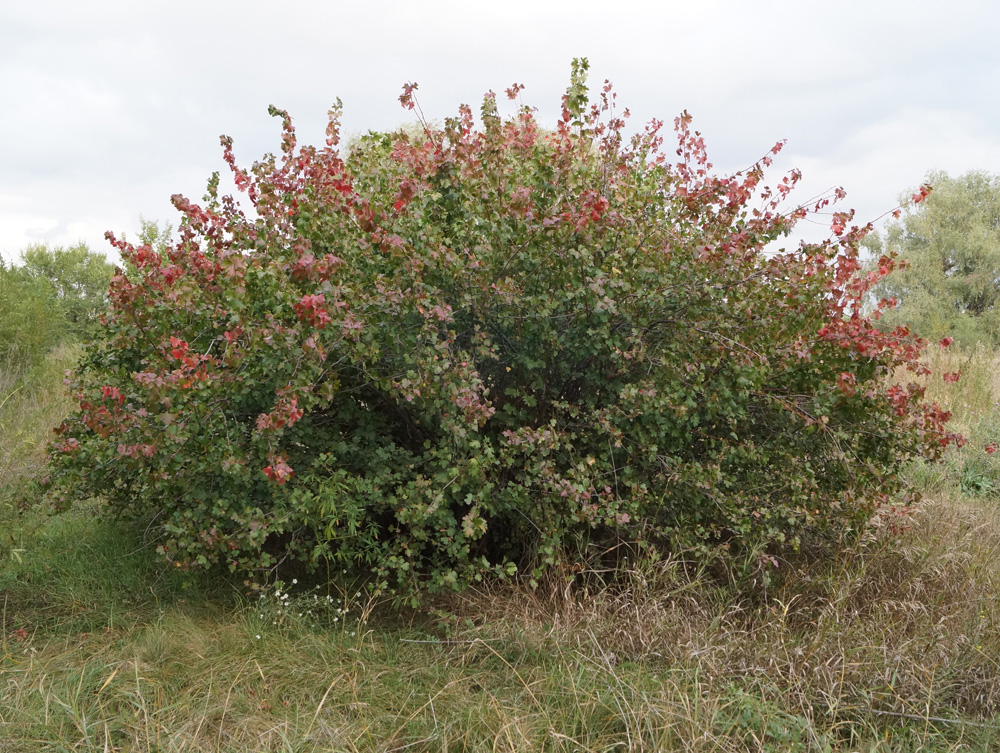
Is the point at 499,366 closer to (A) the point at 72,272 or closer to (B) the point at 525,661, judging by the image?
(B) the point at 525,661

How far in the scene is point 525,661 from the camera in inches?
132

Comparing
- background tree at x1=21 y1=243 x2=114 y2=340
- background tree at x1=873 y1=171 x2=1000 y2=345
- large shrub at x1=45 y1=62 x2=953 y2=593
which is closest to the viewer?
large shrub at x1=45 y1=62 x2=953 y2=593

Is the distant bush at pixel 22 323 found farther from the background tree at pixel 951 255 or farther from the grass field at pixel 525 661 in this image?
the background tree at pixel 951 255

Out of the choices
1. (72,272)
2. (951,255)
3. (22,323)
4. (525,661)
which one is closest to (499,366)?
(525,661)

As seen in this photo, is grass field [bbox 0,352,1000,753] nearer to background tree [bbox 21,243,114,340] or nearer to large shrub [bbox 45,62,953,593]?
large shrub [bbox 45,62,953,593]

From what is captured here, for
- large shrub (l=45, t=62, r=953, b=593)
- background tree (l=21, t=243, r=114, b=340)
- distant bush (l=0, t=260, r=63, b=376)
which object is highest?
background tree (l=21, t=243, r=114, b=340)

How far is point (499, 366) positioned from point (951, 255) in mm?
24271

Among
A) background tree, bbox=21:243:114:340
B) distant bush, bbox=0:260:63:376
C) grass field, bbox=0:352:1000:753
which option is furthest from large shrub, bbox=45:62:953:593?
background tree, bbox=21:243:114:340

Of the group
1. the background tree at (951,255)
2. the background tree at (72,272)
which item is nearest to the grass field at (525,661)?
the background tree at (72,272)

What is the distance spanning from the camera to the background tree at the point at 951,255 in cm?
2261

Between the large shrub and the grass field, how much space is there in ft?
0.89

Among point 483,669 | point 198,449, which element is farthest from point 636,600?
point 198,449

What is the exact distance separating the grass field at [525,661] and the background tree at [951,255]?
20187 mm

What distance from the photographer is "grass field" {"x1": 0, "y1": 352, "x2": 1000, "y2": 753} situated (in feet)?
9.36
